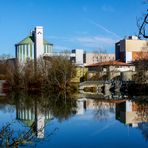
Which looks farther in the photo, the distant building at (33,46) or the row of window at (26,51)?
the row of window at (26,51)

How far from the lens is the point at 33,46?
305 ft

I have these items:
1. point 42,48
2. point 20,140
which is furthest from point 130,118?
point 42,48

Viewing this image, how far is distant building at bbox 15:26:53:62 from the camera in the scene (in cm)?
9119

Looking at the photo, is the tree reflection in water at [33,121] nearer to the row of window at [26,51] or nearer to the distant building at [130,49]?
the row of window at [26,51]

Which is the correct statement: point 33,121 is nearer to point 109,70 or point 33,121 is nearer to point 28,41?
point 109,70

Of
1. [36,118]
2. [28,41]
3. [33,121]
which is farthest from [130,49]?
[33,121]

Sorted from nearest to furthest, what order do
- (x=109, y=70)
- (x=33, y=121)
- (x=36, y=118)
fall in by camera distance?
(x=33, y=121) < (x=36, y=118) < (x=109, y=70)

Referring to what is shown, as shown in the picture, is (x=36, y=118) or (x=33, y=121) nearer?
(x=33, y=121)

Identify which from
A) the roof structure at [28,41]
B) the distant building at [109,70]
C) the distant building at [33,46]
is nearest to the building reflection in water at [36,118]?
the distant building at [109,70]

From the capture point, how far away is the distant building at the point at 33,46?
91188 millimetres

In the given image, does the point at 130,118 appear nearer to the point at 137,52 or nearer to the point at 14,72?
the point at 14,72

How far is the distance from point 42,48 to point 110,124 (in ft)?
227

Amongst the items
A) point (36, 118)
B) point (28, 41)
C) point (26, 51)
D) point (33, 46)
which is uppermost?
point (28, 41)

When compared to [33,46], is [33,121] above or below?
below
